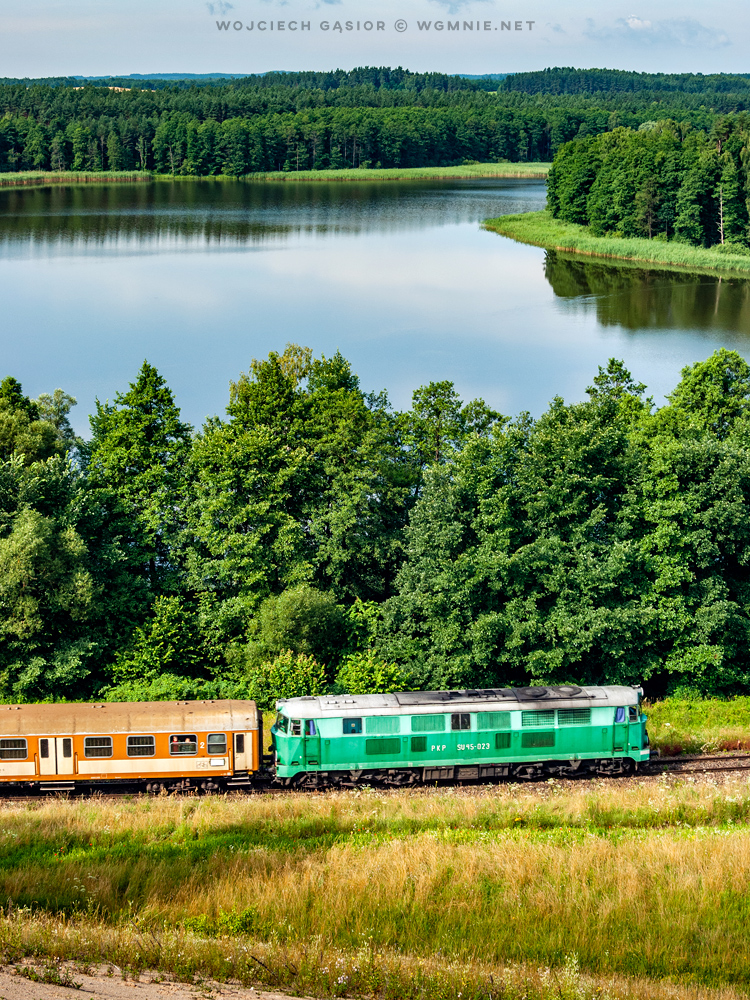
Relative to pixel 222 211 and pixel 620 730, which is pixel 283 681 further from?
pixel 222 211

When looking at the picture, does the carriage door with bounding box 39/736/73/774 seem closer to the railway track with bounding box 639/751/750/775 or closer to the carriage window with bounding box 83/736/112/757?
the carriage window with bounding box 83/736/112/757

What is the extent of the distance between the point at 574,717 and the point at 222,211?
375 ft

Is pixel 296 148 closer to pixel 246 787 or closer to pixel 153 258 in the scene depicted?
pixel 153 258

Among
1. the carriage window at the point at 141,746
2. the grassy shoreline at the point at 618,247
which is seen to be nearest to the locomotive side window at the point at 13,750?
the carriage window at the point at 141,746

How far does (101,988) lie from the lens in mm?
15031

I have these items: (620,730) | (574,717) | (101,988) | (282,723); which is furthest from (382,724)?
(101,988)

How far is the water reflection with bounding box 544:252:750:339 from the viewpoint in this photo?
80562 mm

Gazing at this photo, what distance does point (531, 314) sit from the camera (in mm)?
84062

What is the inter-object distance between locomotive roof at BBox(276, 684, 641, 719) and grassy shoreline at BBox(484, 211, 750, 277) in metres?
86.6

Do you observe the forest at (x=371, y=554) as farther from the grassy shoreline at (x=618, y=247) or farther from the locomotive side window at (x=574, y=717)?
the grassy shoreline at (x=618, y=247)

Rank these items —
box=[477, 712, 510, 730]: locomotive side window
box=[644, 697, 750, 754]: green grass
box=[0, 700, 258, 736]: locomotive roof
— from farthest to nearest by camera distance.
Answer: box=[644, 697, 750, 754]: green grass
box=[477, 712, 510, 730]: locomotive side window
box=[0, 700, 258, 736]: locomotive roof

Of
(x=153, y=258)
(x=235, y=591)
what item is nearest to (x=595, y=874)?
(x=235, y=591)

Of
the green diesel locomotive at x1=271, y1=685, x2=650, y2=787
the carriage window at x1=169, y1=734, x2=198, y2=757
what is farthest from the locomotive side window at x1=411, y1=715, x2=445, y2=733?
the carriage window at x1=169, y1=734, x2=198, y2=757

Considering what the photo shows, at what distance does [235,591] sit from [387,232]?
90.2m
